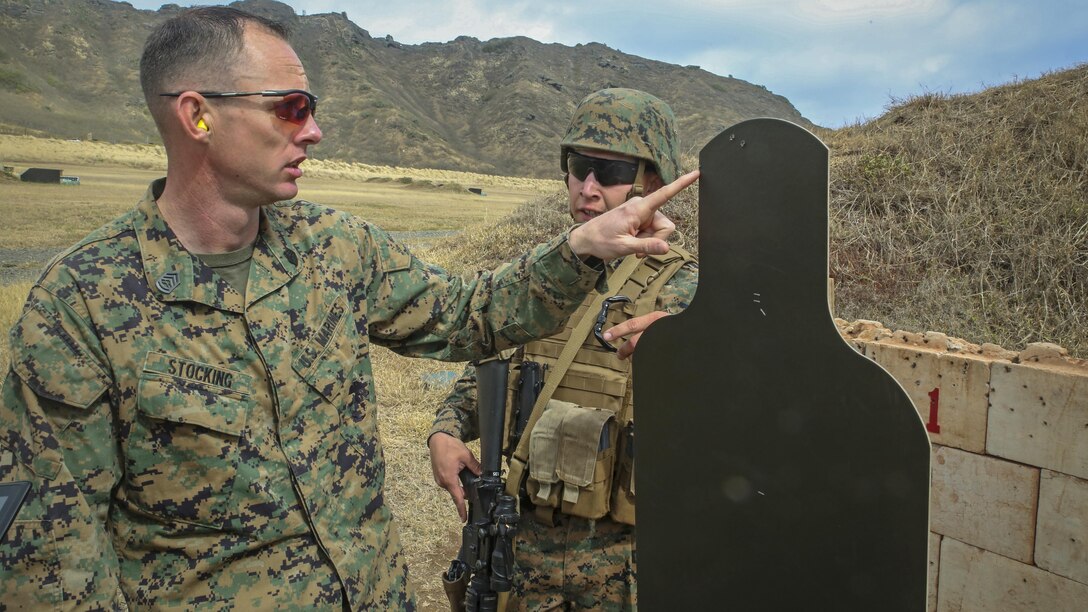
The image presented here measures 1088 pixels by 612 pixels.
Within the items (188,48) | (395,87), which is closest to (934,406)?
(188,48)

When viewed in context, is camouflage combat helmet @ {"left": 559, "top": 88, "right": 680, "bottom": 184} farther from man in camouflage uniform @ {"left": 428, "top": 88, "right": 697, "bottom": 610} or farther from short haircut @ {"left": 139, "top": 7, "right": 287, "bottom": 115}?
short haircut @ {"left": 139, "top": 7, "right": 287, "bottom": 115}

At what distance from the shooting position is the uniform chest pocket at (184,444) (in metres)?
1.38

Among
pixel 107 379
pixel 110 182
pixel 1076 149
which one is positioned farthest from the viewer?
pixel 110 182

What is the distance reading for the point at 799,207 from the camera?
1.14 m

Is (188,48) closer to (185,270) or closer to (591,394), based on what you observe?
(185,270)

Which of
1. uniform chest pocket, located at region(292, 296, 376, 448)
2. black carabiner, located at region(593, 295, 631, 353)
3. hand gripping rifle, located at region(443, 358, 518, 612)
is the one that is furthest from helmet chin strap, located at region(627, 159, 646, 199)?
uniform chest pocket, located at region(292, 296, 376, 448)

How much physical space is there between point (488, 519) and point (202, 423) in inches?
38.0

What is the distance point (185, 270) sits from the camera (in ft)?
4.89

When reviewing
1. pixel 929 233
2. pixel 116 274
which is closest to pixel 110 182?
pixel 929 233

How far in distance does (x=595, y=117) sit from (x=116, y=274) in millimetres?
1589

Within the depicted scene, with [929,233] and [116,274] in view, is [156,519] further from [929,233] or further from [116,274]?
[929,233]

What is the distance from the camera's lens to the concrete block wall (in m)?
2.78

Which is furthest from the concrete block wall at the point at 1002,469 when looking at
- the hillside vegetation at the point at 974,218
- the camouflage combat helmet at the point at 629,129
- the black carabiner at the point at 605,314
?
the hillside vegetation at the point at 974,218

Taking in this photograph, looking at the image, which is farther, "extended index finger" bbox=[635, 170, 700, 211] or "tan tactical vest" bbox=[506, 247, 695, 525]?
"tan tactical vest" bbox=[506, 247, 695, 525]
